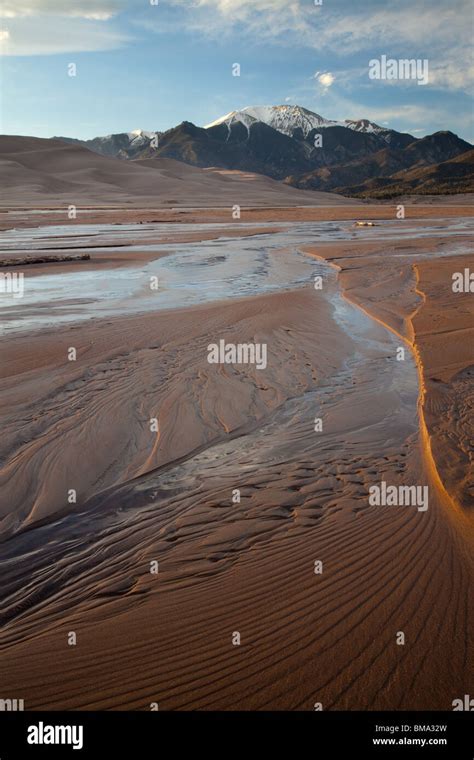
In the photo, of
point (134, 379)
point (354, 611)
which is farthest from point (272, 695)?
point (134, 379)

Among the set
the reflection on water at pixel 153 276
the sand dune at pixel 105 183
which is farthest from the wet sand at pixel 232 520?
the sand dune at pixel 105 183

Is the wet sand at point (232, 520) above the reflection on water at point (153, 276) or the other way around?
the other way around

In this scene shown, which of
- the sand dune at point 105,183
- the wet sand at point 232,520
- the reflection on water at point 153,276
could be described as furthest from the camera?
the sand dune at point 105,183

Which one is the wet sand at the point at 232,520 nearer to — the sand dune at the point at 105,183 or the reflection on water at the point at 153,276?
the reflection on water at the point at 153,276

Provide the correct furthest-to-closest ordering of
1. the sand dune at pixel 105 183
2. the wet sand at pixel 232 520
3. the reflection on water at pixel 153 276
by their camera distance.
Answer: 1. the sand dune at pixel 105 183
2. the reflection on water at pixel 153 276
3. the wet sand at pixel 232 520

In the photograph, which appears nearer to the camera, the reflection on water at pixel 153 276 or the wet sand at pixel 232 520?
the wet sand at pixel 232 520

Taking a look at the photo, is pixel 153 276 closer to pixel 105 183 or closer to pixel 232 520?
pixel 232 520

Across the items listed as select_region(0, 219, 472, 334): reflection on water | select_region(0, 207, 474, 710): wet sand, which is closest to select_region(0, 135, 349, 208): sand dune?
select_region(0, 219, 472, 334): reflection on water

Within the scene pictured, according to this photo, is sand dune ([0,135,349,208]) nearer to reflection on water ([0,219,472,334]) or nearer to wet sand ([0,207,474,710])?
reflection on water ([0,219,472,334])

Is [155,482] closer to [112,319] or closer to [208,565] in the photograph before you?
[208,565]
